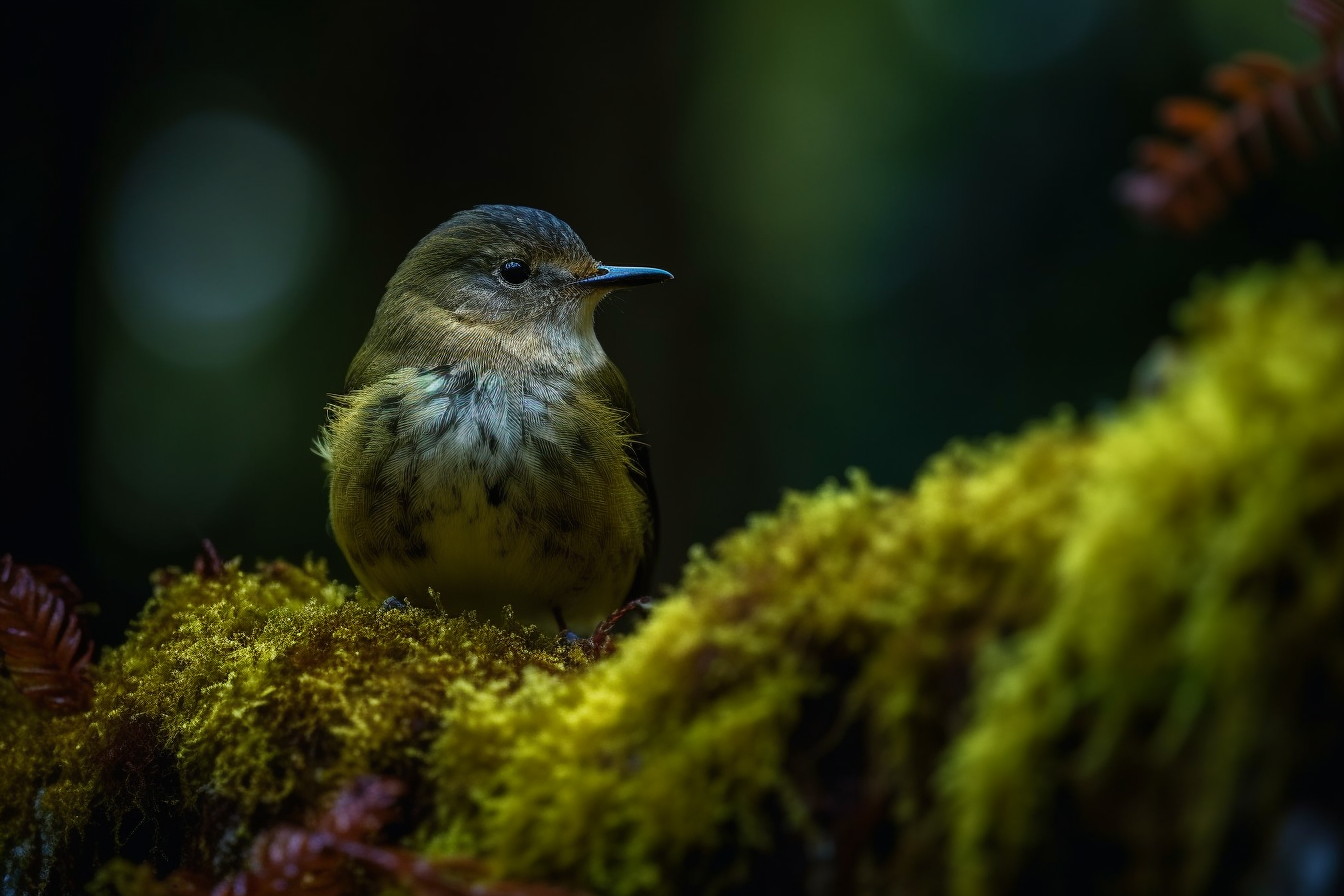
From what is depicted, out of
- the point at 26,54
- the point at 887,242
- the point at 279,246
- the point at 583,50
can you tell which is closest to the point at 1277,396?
the point at 887,242

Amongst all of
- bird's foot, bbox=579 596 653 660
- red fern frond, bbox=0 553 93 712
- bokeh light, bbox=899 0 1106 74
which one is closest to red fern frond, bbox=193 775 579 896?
bird's foot, bbox=579 596 653 660

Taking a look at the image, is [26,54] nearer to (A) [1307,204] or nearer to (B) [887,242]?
(B) [887,242]

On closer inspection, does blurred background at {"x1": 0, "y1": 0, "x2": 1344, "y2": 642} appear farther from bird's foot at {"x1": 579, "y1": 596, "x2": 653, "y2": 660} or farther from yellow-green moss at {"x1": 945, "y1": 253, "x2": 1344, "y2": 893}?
yellow-green moss at {"x1": 945, "y1": 253, "x2": 1344, "y2": 893}

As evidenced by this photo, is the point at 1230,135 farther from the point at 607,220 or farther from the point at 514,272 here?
the point at 607,220

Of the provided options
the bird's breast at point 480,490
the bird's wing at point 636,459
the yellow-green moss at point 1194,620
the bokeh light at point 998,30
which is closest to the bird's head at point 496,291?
the bird's wing at point 636,459

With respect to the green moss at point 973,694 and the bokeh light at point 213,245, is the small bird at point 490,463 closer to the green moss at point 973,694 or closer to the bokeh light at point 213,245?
the green moss at point 973,694
